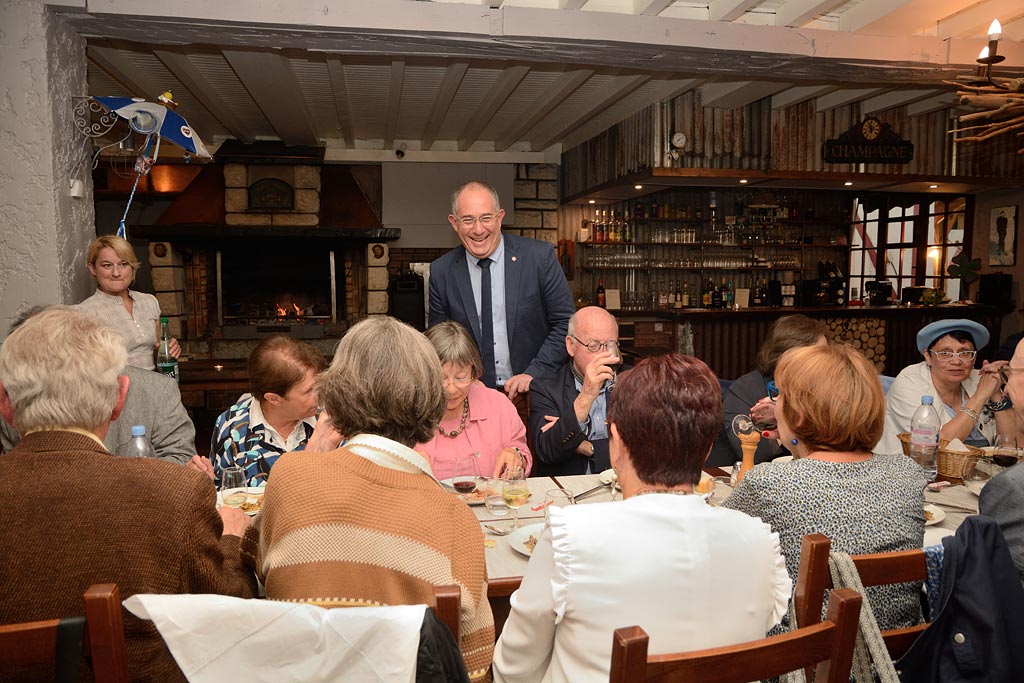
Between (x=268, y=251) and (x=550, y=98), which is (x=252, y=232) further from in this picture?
(x=550, y=98)

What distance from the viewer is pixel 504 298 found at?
3811 millimetres

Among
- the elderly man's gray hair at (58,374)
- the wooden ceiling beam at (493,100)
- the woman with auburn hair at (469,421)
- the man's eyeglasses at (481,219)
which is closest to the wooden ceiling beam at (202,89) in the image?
the wooden ceiling beam at (493,100)

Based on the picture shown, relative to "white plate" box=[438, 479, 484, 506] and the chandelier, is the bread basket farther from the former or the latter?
"white plate" box=[438, 479, 484, 506]

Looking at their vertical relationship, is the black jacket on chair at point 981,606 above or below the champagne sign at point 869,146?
below

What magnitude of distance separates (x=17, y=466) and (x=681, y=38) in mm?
4053

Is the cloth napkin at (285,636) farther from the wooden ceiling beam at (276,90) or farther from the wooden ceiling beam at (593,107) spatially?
the wooden ceiling beam at (593,107)

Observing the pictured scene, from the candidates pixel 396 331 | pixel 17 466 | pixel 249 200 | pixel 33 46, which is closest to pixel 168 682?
pixel 17 466

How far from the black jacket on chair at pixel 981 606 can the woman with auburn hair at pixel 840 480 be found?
19cm

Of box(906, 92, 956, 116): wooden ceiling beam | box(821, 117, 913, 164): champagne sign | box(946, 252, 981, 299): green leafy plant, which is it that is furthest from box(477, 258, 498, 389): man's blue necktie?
box(946, 252, 981, 299): green leafy plant

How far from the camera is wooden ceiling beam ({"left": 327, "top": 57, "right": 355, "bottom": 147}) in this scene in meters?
5.52

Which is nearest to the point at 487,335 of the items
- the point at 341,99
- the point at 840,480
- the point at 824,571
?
the point at 840,480

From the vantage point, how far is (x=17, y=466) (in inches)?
52.6

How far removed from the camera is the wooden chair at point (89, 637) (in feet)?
3.62

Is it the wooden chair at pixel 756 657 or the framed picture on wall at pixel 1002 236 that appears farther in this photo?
the framed picture on wall at pixel 1002 236
